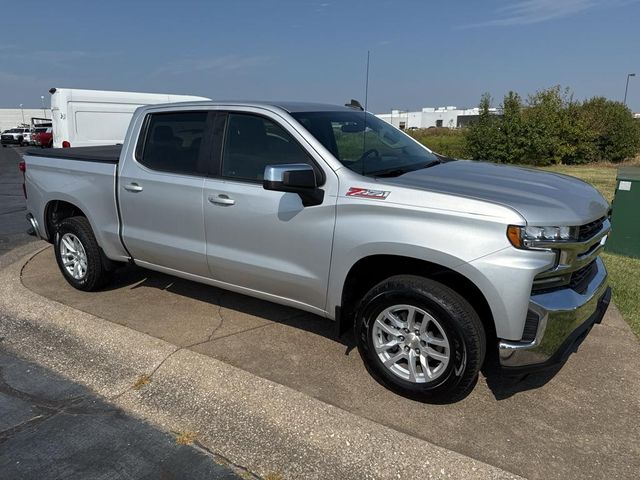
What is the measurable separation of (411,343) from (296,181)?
48.8 inches

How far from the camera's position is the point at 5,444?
2963mm

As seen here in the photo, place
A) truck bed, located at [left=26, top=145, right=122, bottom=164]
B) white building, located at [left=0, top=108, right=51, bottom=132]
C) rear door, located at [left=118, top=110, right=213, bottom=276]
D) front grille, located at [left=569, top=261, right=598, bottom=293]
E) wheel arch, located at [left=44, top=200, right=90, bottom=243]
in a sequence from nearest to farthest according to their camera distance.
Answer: front grille, located at [left=569, top=261, right=598, bottom=293] < rear door, located at [left=118, top=110, right=213, bottom=276] < truck bed, located at [left=26, top=145, right=122, bottom=164] < wheel arch, located at [left=44, top=200, right=90, bottom=243] < white building, located at [left=0, top=108, right=51, bottom=132]

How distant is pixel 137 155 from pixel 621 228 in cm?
571

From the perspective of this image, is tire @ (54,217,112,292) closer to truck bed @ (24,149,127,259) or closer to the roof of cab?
truck bed @ (24,149,127,259)

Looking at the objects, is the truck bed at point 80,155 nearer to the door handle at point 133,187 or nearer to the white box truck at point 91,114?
the door handle at point 133,187

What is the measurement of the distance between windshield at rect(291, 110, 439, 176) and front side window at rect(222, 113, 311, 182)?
7.2 inches

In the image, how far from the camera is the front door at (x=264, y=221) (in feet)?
11.9

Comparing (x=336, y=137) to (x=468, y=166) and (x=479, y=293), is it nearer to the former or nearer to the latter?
(x=468, y=166)

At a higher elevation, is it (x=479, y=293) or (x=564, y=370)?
(x=479, y=293)

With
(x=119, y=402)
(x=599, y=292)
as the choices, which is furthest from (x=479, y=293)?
(x=119, y=402)

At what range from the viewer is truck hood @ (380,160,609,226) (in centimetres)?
301

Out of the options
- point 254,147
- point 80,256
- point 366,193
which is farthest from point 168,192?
point 366,193

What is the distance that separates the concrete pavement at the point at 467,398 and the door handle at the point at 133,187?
113 centimetres

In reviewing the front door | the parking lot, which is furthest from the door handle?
the parking lot
